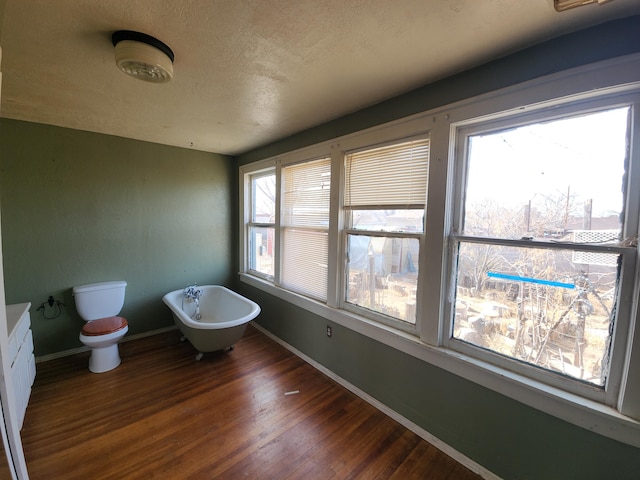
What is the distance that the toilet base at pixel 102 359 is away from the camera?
98.1 inches

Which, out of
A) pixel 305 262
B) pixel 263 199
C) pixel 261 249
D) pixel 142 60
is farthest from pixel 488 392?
pixel 263 199

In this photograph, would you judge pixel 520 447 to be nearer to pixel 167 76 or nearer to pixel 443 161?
pixel 443 161

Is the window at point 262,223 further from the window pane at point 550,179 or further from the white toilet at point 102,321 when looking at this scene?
the window pane at point 550,179

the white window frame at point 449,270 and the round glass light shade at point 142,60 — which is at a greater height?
the round glass light shade at point 142,60

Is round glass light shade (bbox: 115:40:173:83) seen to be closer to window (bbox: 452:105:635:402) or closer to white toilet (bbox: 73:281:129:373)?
window (bbox: 452:105:635:402)

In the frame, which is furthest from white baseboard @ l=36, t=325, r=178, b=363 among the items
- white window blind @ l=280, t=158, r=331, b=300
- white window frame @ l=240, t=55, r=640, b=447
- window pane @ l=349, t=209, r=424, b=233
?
Result: window pane @ l=349, t=209, r=424, b=233

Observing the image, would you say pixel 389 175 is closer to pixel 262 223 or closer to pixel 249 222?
pixel 262 223

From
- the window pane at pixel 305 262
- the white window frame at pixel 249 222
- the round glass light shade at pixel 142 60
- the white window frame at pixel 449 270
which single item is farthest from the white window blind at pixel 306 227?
the round glass light shade at pixel 142 60

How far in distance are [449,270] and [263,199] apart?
2.55m

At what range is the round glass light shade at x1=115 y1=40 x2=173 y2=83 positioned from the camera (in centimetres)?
128

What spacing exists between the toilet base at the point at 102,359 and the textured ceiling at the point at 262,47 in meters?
2.21

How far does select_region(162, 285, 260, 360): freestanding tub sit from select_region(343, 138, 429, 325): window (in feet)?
3.95

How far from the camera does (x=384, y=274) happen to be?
2096 mm

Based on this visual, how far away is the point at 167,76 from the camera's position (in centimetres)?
144
